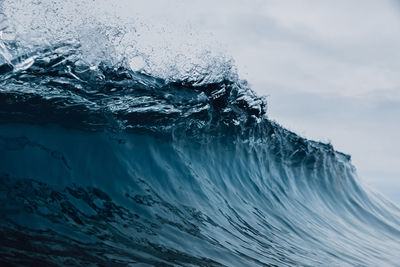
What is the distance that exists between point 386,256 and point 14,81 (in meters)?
5.47

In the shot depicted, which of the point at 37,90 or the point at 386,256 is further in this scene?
the point at 386,256

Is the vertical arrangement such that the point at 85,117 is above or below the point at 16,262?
above

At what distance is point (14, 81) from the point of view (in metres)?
4.47

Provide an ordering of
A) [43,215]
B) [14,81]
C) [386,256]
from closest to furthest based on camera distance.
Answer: [43,215] < [14,81] < [386,256]

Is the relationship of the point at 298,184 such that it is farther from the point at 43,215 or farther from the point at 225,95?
the point at 43,215

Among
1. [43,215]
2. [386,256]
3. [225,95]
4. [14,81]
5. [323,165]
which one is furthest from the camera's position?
[323,165]

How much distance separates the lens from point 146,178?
4344mm

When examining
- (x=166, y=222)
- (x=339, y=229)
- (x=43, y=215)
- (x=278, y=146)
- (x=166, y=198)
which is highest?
(x=278, y=146)

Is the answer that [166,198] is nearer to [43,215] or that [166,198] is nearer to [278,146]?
[43,215]

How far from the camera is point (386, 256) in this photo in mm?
5426

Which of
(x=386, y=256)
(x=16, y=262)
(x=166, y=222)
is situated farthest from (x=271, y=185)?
(x=16, y=262)

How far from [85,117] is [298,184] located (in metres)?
4.91

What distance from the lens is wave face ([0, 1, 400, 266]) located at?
2943 mm

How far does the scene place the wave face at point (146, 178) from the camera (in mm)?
2943
